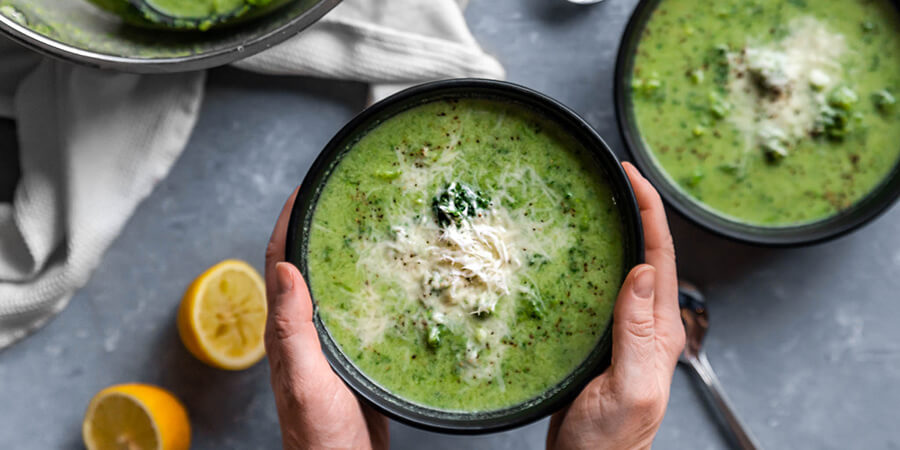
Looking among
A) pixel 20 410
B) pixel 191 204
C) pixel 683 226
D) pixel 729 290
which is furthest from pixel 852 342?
pixel 20 410

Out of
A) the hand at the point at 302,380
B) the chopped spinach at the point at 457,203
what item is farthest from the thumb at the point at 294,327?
the chopped spinach at the point at 457,203

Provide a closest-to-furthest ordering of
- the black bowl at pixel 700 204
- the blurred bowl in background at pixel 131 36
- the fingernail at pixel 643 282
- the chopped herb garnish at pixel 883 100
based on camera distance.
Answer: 1. the fingernail at pixel 643 282
2. the blurred bowl in background at pixel 131 36
3. the black bowl at pixel 700 204
4. the chopped herb garnish at pixel 883 100

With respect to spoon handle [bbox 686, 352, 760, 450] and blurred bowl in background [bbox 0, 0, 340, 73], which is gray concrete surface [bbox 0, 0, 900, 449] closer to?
spoon handle [bbox 686, 352, 760, 450]

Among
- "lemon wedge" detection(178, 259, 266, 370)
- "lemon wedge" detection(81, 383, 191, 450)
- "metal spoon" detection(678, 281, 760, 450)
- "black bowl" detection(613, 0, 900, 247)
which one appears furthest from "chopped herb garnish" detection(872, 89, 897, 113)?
"lemon wedge" detection(81, 383, 191, 450)

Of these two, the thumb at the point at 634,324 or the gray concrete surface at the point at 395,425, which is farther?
the gray concrete surface at the point at 395,425

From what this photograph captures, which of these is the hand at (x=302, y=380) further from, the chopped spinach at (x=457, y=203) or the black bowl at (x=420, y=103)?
the chopped spinach at (x=457, y=203)
